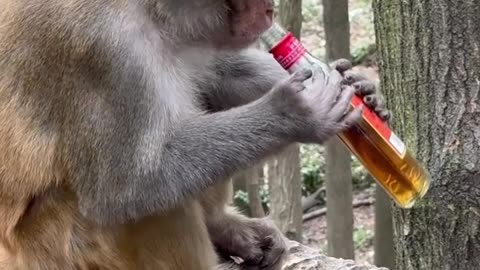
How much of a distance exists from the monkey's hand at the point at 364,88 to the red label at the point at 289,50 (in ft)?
0.69

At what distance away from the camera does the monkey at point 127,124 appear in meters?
3.19

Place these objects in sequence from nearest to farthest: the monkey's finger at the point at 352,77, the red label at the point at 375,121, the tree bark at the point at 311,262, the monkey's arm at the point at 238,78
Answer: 1. the red label at the point at 375,121
2. the monkey's finger at the point at 352,77
3. the monkey's arm at the point at 238,78
4. the tree bark at the point at 311,262

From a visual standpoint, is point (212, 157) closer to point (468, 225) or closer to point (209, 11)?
point (209, 11)

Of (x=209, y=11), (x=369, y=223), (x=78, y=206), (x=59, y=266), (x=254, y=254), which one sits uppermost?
(x=209, y=11)

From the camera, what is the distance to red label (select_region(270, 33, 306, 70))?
3332 millimetres

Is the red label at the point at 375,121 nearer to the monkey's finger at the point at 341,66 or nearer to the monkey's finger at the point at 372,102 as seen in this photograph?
the monkey's finger at the point at 372,102

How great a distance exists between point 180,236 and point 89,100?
607 millimetres

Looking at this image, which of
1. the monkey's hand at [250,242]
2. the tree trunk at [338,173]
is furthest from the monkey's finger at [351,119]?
the tree trunk at [338,173]

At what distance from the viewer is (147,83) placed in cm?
318

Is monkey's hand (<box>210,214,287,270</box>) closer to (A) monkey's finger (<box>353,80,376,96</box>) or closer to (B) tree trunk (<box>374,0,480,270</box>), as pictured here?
(B) tree trunk (<box>374,0,480,270</box>)

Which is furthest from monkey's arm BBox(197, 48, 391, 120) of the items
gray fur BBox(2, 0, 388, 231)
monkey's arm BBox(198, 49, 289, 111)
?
gray fur BBox(2, 0, 388, 231)

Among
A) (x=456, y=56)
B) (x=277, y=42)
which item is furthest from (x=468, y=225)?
(x=277, y=42)

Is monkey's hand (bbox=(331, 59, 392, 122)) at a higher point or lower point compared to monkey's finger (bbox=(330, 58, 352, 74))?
lower

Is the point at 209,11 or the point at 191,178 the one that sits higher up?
the point at 209,11
